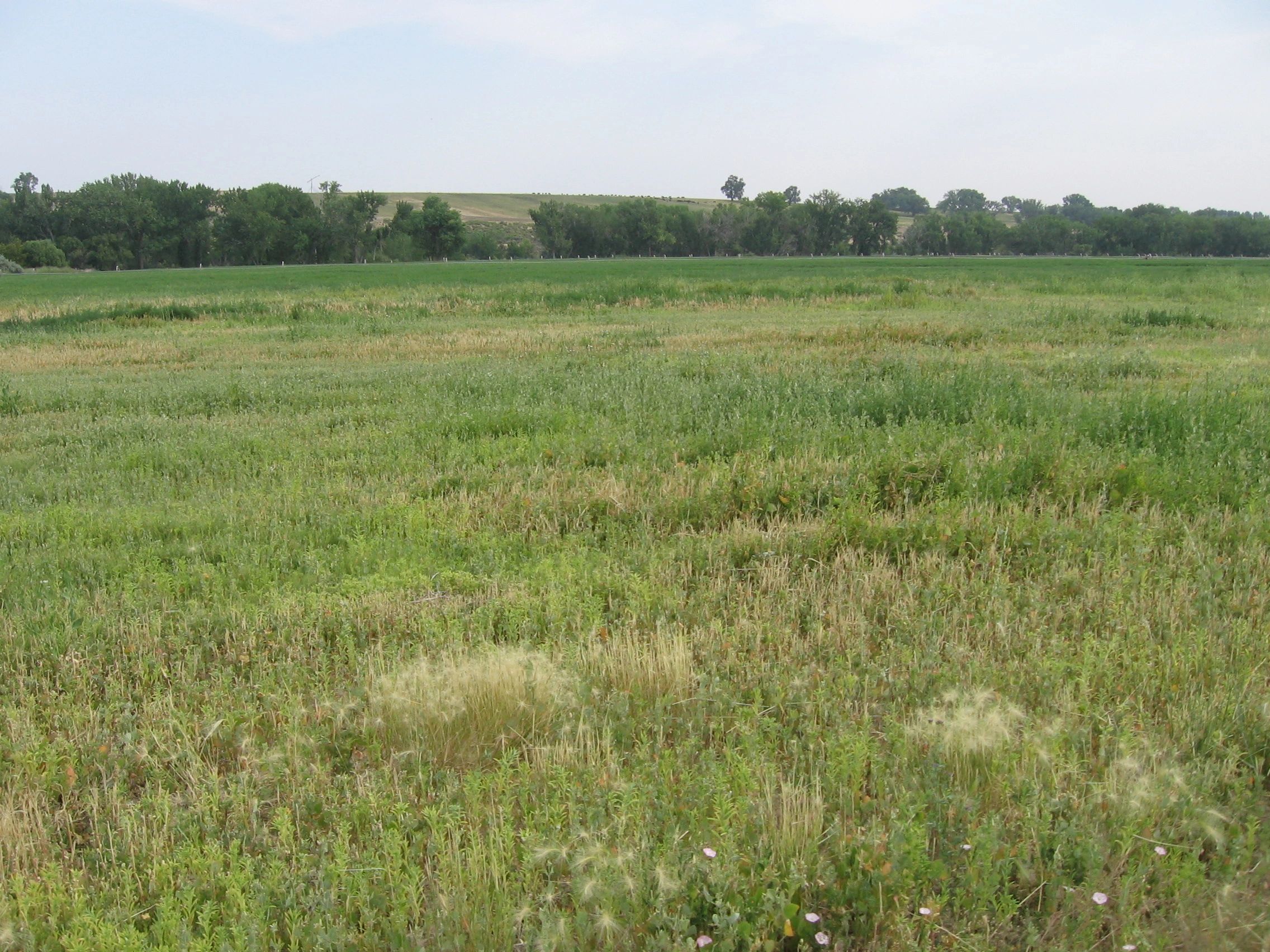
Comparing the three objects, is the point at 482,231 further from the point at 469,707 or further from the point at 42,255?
the point at 469,707

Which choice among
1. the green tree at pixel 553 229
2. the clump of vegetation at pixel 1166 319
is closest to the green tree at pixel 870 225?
the green tree at pixel 553 229

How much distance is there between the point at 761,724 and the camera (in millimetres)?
4105

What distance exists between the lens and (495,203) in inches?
7313

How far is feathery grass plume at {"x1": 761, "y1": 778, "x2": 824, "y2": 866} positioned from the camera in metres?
3.23

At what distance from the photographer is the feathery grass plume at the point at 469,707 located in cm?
410

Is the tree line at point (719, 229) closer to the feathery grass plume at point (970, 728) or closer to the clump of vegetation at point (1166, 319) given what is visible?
the clump of vegetation at point (1166, 319)

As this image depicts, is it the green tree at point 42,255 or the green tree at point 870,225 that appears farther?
the green tree at point 870,225

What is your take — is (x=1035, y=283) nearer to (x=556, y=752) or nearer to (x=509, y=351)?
(x=509, y=351)

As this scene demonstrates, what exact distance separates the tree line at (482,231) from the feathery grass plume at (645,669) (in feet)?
370

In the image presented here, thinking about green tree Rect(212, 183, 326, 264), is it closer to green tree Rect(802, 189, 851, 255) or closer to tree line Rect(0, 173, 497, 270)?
tree line Rect(0, 173, 497, 270)

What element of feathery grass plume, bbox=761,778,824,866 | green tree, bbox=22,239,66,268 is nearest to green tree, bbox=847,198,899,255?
green tree, bbox=22,239,66,268

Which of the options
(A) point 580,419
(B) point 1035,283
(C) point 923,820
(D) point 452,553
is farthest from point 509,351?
(B) point 1035,283

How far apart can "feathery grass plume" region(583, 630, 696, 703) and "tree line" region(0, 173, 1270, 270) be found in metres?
113

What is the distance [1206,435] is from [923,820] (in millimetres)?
7136
